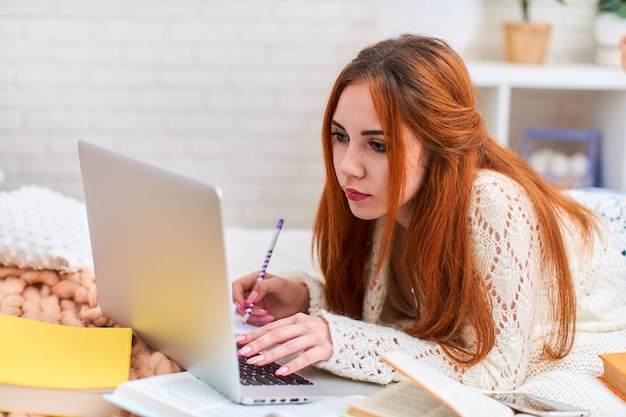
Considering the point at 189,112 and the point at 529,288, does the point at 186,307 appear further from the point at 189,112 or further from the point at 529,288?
the point at 189,112

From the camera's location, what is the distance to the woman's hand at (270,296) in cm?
150

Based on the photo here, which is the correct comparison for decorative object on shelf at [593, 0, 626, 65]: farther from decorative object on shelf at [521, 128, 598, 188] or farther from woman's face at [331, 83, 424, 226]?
woman's face at [331, 83, 424, 226]

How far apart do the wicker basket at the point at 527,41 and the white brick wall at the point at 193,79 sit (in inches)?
8.6

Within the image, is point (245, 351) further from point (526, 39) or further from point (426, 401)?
point (526, 39)

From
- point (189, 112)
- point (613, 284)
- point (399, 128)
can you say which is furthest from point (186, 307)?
point (189, 112)

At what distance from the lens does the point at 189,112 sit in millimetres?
3230

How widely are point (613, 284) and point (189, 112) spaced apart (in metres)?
1.97

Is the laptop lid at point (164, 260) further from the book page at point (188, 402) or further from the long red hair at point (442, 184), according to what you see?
the long red hair at point (442, 184)

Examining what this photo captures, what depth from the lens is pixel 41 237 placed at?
1.56 meters

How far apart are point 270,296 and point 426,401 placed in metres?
0.55

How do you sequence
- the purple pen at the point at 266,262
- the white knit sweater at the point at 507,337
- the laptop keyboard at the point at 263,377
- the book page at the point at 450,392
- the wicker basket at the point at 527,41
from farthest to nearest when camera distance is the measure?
the wicker basket at the point at 527,41 < the purple pen at the point at 266,262 < the white knit sweater at the point at 507,337 < the laptop keyboard at the point at 263,377 < the book page at the point at 450,392

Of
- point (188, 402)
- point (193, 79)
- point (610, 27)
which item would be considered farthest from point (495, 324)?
point (193, 79)

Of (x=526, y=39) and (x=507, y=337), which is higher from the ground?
(x=526, y=39)

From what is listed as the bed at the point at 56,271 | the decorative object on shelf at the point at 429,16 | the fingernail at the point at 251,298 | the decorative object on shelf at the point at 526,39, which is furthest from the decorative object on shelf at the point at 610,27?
the fingernail at the point at 251,298
